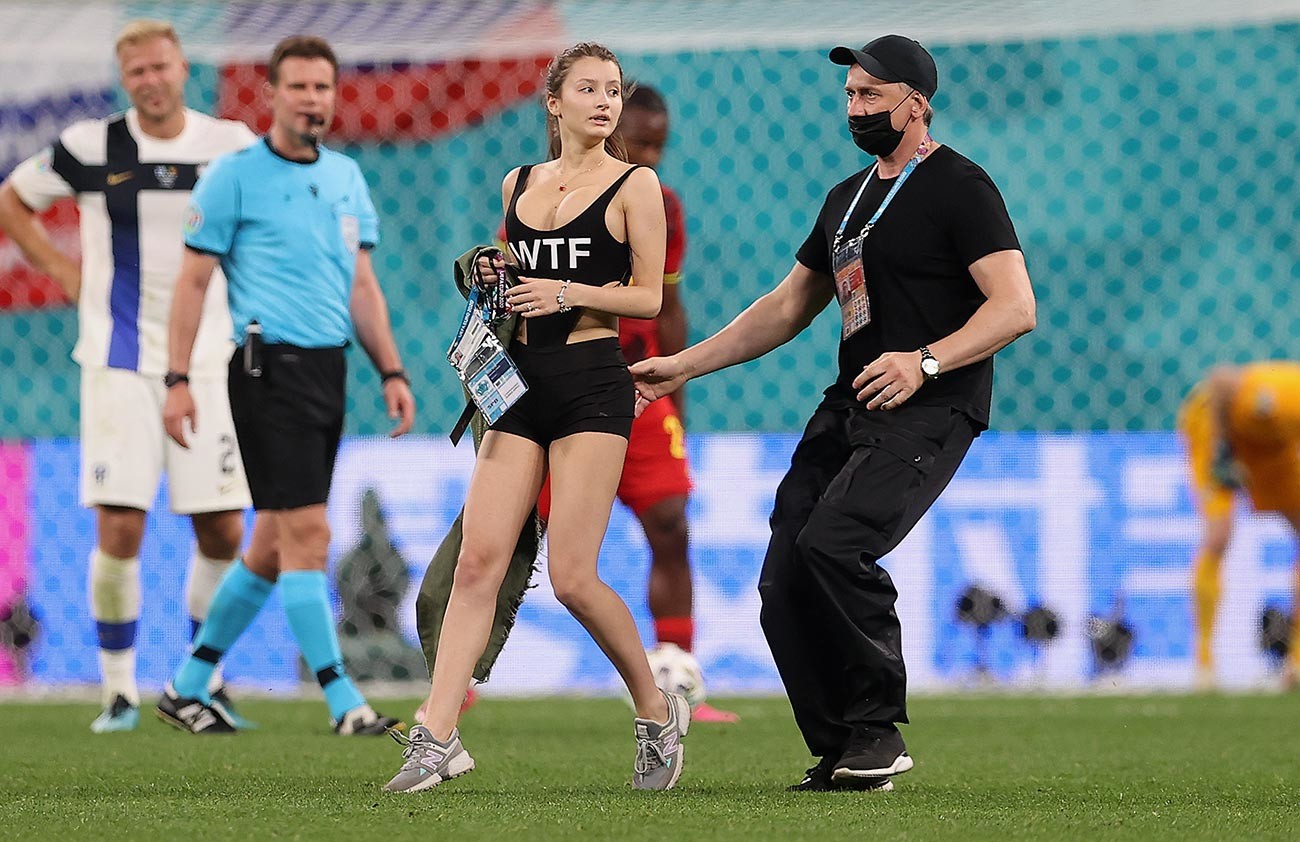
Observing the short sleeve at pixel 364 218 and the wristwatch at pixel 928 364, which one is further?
the short sleeve at pixel 364 218

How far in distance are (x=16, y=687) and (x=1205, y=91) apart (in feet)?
26.2

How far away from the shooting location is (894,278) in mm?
4133

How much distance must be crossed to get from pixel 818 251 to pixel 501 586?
1043 millimetres

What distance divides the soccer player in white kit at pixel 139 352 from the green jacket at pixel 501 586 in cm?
192

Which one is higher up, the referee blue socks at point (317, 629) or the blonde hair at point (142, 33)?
the blonde hair at point (142, 33)

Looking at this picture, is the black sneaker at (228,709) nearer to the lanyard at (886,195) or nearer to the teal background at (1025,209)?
the lanyard at (886,195)

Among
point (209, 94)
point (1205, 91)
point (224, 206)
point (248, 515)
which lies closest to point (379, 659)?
point (248, 515)

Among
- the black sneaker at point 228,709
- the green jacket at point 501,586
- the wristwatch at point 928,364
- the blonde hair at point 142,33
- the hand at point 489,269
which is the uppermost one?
the blonde hair at point 142,33

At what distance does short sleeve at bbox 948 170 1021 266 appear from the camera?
158 inches

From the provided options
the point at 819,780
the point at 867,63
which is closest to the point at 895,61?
the point at 867,63

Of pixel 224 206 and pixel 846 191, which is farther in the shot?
pixel 224 206

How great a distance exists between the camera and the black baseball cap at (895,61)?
416 cm

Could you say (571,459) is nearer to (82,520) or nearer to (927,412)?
(927,412)

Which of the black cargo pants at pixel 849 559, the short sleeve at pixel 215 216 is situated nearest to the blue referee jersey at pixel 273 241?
the short sleeve at pixel 215 216
